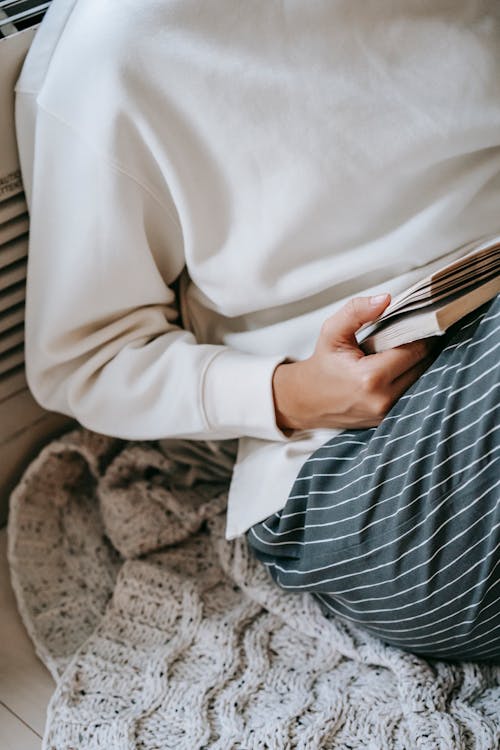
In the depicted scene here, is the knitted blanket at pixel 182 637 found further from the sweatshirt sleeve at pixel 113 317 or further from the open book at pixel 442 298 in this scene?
the open book at pixel 442 298

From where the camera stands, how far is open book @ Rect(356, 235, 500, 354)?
0.78 meters

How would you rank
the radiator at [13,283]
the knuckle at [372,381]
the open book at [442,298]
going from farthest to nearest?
1. the radiator at [13,283]
2. the knuckle at [372,381]
3. the open book at [442,298]

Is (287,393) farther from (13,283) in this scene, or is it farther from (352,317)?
(13,283)

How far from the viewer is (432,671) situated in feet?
3.10

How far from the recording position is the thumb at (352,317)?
0.88 m

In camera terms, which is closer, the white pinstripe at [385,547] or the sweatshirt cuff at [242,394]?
the white pinstripe at [385,547]

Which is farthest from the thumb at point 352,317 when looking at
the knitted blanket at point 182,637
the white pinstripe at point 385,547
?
the knitted blanket at point 182,637

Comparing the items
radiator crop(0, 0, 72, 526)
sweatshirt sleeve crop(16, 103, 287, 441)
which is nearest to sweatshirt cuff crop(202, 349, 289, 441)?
sweatshirt sleeve crop(16, 103, 287, 441)

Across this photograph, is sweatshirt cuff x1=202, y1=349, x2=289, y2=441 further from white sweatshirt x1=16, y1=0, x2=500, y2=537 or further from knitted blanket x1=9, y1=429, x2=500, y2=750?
knitted blanket x1=9, y1=429, x2=500, y2=750

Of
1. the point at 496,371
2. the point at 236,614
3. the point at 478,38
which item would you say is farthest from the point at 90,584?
the point at 478,38

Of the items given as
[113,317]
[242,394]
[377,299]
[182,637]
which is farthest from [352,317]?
[182,637]

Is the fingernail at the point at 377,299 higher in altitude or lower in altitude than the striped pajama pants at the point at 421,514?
higher

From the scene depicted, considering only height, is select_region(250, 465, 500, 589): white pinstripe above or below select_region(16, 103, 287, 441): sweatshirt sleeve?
below

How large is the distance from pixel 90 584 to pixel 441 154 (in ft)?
2.30
